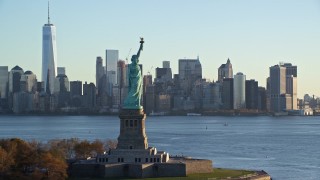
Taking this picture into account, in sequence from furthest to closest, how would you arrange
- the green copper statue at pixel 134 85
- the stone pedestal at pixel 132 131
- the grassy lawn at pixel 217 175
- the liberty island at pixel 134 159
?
1. the green copper statue at pixel 134 85
2. the stone pedestal at pixel 132 131
3. the liberty island at pixel 134 159
4. the grassy lawn at pixel 217 175

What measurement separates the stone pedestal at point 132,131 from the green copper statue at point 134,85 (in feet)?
1.77

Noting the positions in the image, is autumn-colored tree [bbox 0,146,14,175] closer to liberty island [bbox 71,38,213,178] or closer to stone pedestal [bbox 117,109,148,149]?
liberty island [bbox 71,38,213,178]

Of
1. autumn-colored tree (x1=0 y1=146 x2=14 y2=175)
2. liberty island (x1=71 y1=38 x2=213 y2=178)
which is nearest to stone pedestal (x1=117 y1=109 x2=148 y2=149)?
liberty island (x1=71 y1=38 x2=213 y2=178)

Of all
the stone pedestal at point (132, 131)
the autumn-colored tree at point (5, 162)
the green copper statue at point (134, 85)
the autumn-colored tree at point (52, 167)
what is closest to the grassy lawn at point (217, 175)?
the stone pedestal at point (132, 131)

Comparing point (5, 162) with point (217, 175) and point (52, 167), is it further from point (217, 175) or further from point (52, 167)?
point (217, 175)

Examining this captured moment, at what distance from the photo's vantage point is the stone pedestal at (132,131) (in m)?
52.1

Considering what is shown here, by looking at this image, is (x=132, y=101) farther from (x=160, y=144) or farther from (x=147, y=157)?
(x=160, y=144)

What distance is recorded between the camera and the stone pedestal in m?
52.1

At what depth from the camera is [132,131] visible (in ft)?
172

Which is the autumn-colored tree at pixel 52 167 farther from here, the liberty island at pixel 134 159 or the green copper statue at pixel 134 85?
the green copper statue at pixel 134 85

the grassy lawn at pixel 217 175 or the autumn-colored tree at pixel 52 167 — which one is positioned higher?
the autumn-colored tree at pixel 52 167

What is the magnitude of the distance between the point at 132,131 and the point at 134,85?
3.03 m

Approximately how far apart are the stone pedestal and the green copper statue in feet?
1.77

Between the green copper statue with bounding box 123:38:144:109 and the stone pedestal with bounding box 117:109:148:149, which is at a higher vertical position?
the green copper statue with bounding box 123:38:144:109
